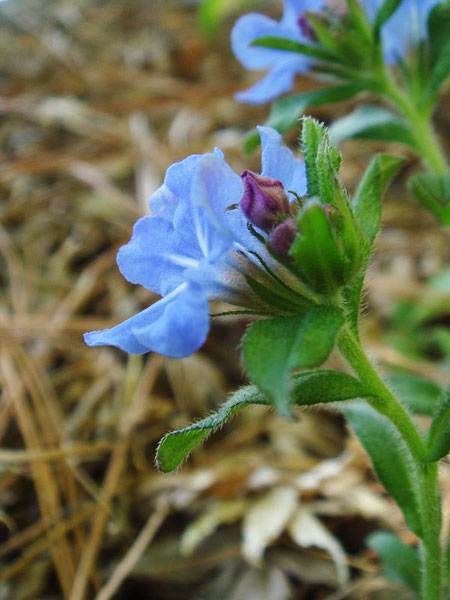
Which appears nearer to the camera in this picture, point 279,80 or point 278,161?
point 278,161

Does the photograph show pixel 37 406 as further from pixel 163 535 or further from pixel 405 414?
pixel 405 414

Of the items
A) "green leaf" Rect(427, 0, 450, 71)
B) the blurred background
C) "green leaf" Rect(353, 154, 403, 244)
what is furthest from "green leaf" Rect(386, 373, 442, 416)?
"green leaf" Rect(427, 0, 450, 71)

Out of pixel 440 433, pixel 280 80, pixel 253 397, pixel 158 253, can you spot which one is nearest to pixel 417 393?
pixel 440 433

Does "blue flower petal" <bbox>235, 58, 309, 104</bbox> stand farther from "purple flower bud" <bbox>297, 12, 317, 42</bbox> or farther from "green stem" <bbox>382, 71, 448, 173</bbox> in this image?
"green stem" <bbox>382, 71, 448, 173</bbox>

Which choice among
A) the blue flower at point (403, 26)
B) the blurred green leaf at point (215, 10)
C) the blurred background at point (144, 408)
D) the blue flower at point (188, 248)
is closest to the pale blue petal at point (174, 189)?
the blue flower at point (188, 248)

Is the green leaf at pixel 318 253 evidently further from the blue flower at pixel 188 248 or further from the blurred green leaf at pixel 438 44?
the blurred green leaf at pixel 438 44

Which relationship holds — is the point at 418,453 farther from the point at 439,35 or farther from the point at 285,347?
the point at 439,35
